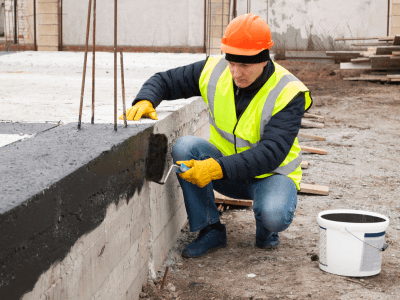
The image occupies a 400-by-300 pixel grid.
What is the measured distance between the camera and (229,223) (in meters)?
3.78

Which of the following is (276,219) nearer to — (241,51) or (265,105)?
(265,105)

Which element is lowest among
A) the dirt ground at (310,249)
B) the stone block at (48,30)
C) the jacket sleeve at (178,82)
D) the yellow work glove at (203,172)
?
the dirt ground at (310,249)

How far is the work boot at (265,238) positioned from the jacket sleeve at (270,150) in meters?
0.53

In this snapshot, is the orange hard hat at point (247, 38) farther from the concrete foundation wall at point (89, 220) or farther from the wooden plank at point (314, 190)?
the wooden plank at point (314, 190)

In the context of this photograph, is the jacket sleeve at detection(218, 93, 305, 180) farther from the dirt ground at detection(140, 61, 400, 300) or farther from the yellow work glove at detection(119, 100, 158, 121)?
the dirt ground at detection(140, 61, 400, 300)

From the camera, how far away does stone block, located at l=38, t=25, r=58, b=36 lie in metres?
12.1

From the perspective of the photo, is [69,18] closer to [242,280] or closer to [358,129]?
[358,129]

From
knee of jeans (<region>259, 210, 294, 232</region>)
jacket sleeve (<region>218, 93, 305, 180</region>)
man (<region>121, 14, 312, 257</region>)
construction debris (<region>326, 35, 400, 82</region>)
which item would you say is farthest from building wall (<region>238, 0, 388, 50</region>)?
knee of jeans (<region>259, 210, 294, 232</region>)

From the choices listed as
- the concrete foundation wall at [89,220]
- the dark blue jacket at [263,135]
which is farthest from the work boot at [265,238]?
the concrete foundation wall at [89,220]

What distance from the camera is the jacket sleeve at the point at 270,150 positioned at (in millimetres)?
2705

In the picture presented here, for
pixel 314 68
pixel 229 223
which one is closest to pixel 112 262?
pixel 229 223

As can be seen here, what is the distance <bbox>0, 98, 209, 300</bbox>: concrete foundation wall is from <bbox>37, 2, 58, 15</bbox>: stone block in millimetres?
10218

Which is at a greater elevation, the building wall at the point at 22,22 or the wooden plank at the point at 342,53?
the building wall at the point at 22,22

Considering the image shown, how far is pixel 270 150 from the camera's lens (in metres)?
2.75
